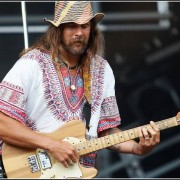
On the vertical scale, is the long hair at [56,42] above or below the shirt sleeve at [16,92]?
above

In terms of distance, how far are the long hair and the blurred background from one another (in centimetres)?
118

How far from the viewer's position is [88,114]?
3834 mm

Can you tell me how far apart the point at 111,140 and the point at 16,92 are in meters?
0.54

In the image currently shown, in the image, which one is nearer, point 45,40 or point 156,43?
point 45,40

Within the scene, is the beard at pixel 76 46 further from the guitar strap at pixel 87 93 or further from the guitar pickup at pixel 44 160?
the guitar pickup at pixel 44 160

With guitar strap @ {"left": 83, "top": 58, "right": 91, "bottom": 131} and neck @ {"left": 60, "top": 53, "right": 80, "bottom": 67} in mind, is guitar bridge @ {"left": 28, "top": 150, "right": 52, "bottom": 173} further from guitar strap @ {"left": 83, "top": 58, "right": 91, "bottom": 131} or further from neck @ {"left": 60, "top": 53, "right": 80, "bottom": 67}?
neck @ {"left": 60, "top": 53, "right": 80, "bottom": 67}

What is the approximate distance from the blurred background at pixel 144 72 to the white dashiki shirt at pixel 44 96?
1400 millimetres

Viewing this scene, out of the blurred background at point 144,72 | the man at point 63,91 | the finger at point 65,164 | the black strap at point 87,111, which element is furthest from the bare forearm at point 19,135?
the blurred background at point 144,72

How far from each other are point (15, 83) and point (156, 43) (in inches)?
75.0

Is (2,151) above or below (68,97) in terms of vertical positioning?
below

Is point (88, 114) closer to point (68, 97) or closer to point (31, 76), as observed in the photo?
point (68, 97)

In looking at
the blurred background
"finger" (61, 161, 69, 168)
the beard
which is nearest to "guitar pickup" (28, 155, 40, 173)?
"finger" (61, 161, 69, 168)

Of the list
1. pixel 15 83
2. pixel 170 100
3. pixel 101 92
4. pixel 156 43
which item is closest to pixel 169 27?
pixel 156 43

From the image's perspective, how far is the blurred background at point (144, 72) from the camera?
5.26 metres
